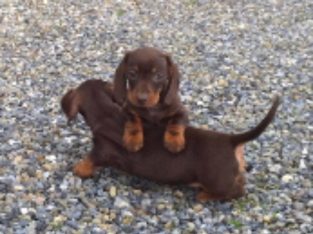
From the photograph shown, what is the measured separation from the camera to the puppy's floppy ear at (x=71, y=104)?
499 centimetres

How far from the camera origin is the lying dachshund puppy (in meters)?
4.54

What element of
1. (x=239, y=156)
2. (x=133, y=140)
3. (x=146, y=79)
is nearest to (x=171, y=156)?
(x=133, y=140)

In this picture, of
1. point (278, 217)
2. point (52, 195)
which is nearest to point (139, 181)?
point (52, 195)

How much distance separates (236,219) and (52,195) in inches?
47.7

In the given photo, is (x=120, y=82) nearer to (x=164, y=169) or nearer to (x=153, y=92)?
Answer: (x=153, y=92)

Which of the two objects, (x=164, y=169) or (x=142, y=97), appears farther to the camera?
(x=164, y=169)

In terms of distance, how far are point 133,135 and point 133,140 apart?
32 mm

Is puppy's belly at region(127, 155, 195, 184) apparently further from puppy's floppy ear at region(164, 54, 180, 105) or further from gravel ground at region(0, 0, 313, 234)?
puppy's floppy ear at region(164, 54, 180, 105)

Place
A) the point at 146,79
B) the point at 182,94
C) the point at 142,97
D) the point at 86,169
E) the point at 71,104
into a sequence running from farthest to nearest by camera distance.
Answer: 1. the point at 182,94
2. the point at 71,104
3. the point at 86,169
4. the point at 146,79
5. the point at 142,97

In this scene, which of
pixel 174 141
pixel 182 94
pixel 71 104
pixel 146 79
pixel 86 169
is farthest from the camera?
pixel 182 94

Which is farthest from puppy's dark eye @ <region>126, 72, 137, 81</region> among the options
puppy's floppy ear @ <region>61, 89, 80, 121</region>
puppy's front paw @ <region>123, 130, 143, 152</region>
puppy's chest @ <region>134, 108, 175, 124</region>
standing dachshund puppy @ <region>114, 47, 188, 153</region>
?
puppy's floppy ear @ <region>61, 89, 80, 121</region>

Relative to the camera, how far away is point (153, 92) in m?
4.36

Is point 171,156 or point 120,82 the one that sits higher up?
point 120,82

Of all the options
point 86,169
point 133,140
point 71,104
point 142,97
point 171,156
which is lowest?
point 86,169
